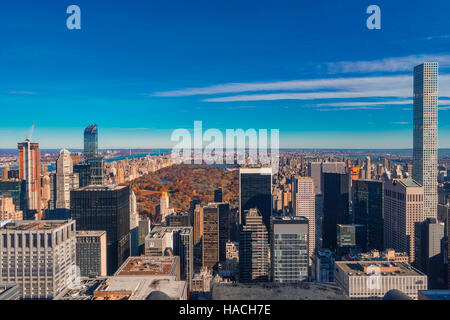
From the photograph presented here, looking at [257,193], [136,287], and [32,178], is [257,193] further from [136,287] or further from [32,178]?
[136,287]

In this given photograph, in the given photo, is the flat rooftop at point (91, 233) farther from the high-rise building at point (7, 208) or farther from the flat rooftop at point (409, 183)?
the flat rooftop at point (409, 183)

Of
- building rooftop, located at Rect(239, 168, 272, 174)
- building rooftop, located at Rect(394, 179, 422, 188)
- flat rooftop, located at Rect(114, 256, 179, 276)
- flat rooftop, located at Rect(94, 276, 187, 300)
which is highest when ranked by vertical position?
building rooftop, located at Rect(239, 168, 272, 174)

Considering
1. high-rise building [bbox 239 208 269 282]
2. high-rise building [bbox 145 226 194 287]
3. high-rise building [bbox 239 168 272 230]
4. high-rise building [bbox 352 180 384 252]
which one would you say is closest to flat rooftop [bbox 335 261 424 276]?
high-rise building [bbox 239 208 269 282]

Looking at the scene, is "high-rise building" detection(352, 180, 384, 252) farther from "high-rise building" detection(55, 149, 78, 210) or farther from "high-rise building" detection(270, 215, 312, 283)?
"high-rise building" detection(55, 149, 78, 210)

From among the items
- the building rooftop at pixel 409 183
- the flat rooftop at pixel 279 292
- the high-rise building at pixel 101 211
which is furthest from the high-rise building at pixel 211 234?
the flat rooftop at pixel 279 292

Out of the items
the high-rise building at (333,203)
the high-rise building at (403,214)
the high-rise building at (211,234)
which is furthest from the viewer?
the high-rise building at (333,203)

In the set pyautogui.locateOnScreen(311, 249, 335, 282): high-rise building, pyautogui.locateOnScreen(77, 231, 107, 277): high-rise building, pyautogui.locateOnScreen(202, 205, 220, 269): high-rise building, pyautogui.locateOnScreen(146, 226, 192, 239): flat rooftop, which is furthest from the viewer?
pyautogui.locateOnScreen(202, 205, 220, 269): high-rise building
